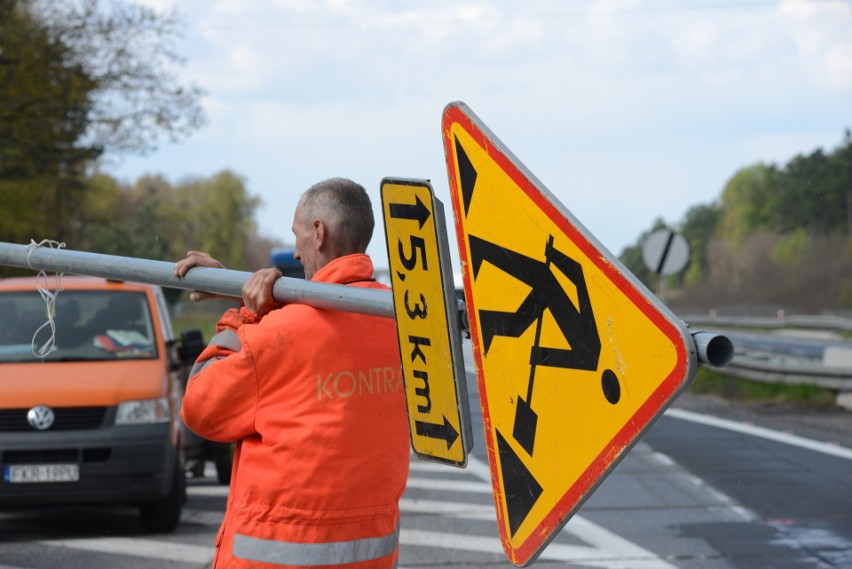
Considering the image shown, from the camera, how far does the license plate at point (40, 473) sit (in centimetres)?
912

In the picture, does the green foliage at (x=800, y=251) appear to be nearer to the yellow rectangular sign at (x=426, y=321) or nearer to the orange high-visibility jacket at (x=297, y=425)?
the orange high-visibility jacket at (x=297, y=425)

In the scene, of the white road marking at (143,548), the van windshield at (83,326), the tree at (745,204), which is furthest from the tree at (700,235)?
the white road marking at (143,548)

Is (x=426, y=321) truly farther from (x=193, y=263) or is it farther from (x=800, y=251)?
(x=800, y=251)

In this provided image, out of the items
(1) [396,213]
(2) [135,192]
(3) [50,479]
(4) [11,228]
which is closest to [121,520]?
(3) [50,479]

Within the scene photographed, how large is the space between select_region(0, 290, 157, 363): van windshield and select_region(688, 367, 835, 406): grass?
32.4ft

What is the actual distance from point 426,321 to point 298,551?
953mm

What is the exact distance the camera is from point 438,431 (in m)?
2.42

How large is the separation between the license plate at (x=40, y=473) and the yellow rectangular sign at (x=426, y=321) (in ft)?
23.8

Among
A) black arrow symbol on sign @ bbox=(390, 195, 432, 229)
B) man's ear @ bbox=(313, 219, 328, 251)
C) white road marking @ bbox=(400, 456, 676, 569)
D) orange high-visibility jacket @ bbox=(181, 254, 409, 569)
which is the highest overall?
black arrow symbol on sign @ bbox=(390, 195, 432, 229)

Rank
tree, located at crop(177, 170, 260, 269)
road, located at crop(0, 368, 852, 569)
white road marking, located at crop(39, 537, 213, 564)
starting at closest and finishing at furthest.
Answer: road, located at crop(0, 368, 852, 569) → white road marking, located at crop(39, 537, 213, 564) → tree, located at crop(177, 170, 260, 269)

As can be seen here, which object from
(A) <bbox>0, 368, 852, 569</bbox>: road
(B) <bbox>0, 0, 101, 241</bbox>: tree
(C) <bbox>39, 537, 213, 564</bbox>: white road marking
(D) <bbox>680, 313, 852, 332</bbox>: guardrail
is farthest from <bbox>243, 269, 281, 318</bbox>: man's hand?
(D) <bbox>680, 313, 852, 332</bbox>: guardrail

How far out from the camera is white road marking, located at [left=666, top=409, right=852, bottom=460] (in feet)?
44.1

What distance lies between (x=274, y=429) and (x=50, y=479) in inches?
259

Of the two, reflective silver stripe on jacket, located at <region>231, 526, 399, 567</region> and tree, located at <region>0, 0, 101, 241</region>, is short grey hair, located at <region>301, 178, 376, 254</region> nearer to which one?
reflective silver stripe on jacket, located at <region>231, 526, 399, 567</region>
